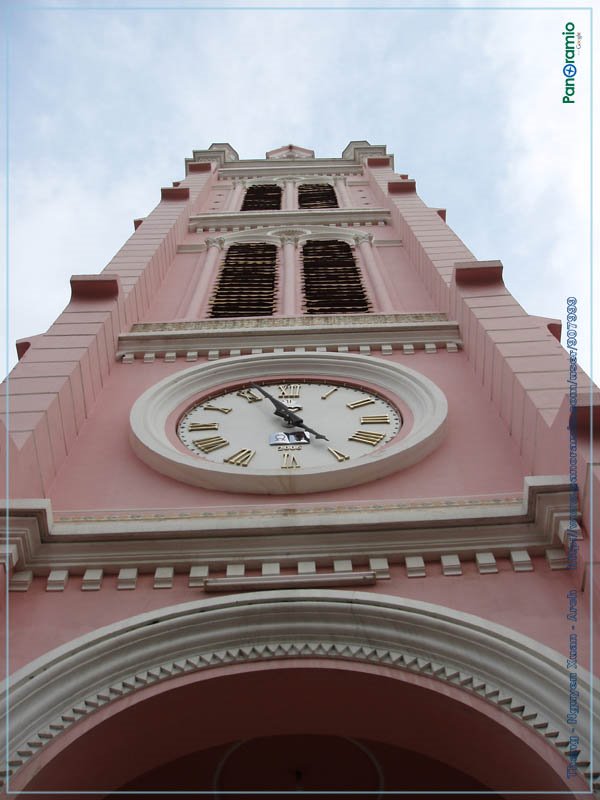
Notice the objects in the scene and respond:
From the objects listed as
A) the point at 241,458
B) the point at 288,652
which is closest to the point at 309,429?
the point at 241,458

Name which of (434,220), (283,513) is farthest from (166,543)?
(434,220)

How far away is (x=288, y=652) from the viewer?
7.59 m

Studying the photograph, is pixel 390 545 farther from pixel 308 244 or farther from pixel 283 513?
pixel 308 244

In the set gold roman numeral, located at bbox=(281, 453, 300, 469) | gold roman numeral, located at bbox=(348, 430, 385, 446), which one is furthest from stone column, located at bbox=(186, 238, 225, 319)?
gold roman numeral, located at bbox=(281, 453, 300, 469)

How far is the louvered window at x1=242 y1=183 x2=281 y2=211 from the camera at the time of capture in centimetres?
2578

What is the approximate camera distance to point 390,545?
8.52 m

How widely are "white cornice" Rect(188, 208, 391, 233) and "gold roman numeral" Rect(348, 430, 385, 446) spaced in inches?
447

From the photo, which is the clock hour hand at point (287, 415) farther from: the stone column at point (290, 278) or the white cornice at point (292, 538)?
the stone column at point (290, 278)

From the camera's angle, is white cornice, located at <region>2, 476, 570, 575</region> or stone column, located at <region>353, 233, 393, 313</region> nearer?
white cornice, located at <region>2, 476, 570, 575</region>

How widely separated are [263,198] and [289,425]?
16721mm

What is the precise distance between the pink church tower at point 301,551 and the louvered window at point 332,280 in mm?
974

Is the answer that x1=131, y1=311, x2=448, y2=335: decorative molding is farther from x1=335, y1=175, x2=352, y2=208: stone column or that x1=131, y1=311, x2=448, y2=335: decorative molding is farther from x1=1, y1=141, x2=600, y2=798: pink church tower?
x1=335, y1=175, x2=352, y2=208: stone column

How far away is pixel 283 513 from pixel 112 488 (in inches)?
83.0

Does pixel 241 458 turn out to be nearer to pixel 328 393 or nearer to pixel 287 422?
pixel 287 422
